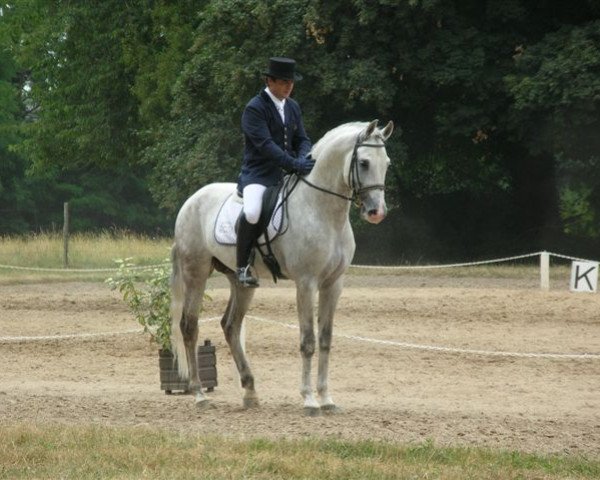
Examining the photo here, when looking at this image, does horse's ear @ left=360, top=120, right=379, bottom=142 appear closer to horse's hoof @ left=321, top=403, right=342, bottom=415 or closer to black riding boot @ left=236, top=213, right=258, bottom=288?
black riding boot @ left=236, top=213, right=258, bottom=288

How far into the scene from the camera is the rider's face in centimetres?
1167

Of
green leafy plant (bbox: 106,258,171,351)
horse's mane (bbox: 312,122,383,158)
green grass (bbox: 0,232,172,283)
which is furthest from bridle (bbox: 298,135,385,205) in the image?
green grass (bbox: 0,232,172,283)

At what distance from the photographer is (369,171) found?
36.2 feet

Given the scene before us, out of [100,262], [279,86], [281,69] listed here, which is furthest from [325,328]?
[100,262]

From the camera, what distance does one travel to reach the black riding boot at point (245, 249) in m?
11.7

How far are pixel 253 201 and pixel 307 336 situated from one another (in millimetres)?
1207

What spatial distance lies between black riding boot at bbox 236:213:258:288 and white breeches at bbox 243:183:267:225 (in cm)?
6

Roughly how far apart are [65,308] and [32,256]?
12777mm

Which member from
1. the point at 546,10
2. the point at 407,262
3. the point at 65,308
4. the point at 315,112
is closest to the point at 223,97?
the point at 315,112

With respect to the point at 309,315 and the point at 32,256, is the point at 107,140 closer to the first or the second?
the point at 32,256

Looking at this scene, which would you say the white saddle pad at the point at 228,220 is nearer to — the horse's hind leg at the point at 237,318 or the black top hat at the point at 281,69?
the horse's hind leg at the point at 237,318

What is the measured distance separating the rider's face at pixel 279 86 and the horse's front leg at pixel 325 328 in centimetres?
163

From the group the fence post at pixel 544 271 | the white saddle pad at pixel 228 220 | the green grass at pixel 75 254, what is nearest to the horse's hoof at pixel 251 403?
the white saddle pad at pixel 228 220

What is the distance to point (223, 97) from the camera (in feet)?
106
